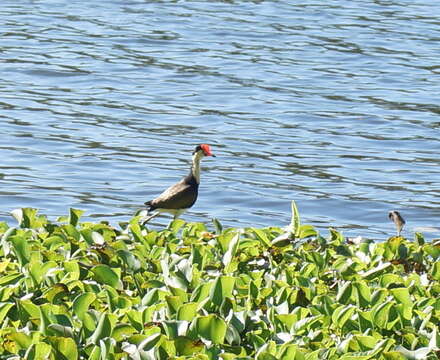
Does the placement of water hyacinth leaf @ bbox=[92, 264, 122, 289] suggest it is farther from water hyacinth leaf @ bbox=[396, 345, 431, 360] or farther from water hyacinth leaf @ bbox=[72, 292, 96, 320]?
water hyacinth leaf @ bbox=[396, 345, 431, 360]

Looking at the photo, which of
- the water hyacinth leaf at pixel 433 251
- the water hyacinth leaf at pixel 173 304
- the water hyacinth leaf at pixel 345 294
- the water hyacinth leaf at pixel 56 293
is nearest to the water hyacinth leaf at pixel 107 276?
the water hyacinth leaf at pixel 56 293

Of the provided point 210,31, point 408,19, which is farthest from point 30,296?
point 408,19

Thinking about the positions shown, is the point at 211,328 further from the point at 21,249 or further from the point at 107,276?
the point at 21,249

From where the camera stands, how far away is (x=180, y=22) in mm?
20672

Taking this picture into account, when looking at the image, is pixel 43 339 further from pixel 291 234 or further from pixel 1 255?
pixel 291 234

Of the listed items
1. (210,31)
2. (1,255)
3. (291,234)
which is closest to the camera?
(1,255)

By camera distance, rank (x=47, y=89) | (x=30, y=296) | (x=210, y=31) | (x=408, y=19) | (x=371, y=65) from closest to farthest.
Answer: (x=30, y=296)
(x=47, y=89)
(x=371, y=65)
(x=210, y=31)
(x=408, y=19)

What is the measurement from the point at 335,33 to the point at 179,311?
51.5 feet

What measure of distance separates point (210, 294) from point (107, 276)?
622 millimetres

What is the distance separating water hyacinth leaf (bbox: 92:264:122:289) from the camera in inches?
220

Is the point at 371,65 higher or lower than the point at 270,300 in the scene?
lower

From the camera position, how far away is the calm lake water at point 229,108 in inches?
493

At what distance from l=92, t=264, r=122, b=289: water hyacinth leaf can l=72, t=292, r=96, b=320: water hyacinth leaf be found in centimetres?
50

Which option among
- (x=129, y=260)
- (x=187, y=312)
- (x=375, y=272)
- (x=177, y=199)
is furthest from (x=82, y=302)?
(x=177, y=199)
